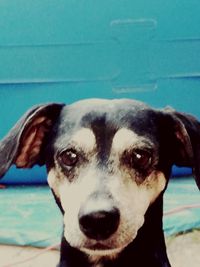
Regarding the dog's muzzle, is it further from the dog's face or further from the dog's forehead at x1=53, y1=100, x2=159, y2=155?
the dog's forehead at x1=53, y1=100, x2=159, y2=155

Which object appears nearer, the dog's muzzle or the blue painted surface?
the dog's muzzle

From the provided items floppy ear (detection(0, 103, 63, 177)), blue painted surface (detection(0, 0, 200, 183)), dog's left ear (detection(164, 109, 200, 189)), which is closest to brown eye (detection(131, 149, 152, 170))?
dog's left ear (detection(164, 109, 200, 189))

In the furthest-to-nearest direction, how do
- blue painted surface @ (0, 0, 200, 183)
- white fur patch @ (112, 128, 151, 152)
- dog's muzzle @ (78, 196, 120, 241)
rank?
blue painted surface @ (0, 0, 200, 183) < white fur patch @ (112, 128, 151, 152) < dog's muzzle @ (78, 196, 120, 241)

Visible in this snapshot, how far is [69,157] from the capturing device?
4.42 feet

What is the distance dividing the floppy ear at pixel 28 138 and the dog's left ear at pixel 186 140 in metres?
0.28

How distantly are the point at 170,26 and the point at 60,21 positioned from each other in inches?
18.5

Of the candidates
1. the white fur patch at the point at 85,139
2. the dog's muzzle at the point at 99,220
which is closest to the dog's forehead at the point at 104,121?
the white fur patch at the point at 85,139

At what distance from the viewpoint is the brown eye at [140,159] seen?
133 cm

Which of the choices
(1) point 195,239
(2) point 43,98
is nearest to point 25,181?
(2) point 43,98

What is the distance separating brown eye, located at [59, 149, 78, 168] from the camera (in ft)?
4.39

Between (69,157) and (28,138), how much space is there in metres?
0.16

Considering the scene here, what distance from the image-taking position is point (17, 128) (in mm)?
1388

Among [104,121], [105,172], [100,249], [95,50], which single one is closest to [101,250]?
[100,249]

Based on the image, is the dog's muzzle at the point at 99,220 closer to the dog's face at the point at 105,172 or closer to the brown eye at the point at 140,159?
the dog's face at the point at 105,172
